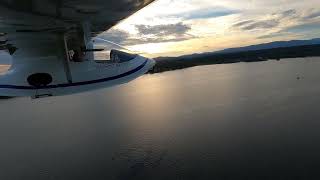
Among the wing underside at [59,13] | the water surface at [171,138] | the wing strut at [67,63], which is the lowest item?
the water surface at [171,138]

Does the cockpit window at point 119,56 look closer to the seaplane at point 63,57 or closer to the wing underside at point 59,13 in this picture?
the seaplane at point 63,57

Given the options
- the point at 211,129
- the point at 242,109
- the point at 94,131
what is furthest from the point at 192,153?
the point at 242,109

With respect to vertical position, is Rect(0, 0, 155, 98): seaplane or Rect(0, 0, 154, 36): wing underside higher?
Rect(0, 0, 154, 36): wing underside

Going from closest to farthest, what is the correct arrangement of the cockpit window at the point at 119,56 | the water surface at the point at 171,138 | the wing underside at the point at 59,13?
the wing underside at the point at 59,13 < the cockpit window at the point at 119,56 < the water surface at the point at 171,138

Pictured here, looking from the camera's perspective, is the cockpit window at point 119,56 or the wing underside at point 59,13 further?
the cockpit window at point 119,56

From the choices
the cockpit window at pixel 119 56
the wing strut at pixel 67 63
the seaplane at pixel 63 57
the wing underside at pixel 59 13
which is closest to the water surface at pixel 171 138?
the cockpit window at pixel 119 56

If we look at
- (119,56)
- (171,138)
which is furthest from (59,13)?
(171,138)

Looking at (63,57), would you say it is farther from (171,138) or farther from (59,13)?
(171,138)

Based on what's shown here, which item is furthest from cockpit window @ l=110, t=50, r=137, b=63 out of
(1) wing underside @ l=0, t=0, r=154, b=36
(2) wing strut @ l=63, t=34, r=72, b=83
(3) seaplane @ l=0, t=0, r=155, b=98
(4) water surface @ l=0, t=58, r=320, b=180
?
(4) water surface @ l=0, t=58, r=320, b=180

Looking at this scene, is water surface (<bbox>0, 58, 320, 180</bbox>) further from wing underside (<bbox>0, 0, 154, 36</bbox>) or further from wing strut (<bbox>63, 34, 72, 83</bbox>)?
wing underside (<bbox>0, 0, 154, 36</bbox>)
